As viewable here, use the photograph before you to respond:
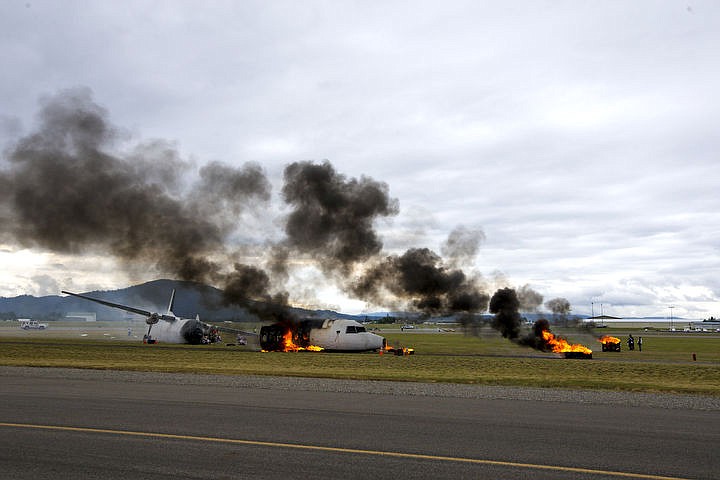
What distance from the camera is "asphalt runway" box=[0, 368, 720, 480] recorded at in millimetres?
9062

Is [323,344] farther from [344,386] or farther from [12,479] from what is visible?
[12,479]

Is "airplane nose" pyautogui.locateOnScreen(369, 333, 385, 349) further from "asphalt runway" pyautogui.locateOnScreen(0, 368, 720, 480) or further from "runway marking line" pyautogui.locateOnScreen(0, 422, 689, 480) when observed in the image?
"runway marking line" pyautogui.locateOnScreen(0, 422, 689, 480)

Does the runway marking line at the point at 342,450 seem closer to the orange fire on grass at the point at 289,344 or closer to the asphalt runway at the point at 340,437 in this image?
the asphalt runway at the point at 340,437

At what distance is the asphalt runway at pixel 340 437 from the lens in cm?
906

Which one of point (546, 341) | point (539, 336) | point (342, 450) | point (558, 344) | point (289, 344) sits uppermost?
point (539, 336)

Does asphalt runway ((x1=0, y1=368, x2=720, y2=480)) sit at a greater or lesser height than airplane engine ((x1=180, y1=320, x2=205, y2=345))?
greater

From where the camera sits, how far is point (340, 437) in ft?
37.9

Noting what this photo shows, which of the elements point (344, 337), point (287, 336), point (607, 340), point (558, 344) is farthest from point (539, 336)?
point (287, 336)

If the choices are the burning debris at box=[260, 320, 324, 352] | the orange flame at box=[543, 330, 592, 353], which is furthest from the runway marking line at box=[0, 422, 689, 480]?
the orange flame at box=[543, 330, 592, 353]

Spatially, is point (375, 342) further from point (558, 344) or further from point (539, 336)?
point (558, 344)

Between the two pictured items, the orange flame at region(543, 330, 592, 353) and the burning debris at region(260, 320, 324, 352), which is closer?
the orange flame at region(543, 330, 592, 353)

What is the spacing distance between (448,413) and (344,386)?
23.7 ft

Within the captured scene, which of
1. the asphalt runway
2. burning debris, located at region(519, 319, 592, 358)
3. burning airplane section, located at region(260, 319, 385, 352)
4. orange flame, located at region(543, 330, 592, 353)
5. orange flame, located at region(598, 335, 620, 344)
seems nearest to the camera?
the asphalt runway

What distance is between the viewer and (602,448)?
35.3ft
